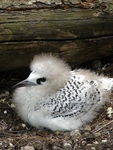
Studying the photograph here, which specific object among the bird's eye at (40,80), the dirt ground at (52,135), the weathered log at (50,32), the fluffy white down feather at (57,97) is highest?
the weathered log at (50,32)

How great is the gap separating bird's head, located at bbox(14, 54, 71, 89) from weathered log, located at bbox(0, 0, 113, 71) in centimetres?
23

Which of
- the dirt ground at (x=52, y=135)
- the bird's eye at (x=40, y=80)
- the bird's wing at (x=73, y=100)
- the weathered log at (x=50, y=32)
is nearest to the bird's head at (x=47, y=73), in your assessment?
the bird's eye at (x=40, y=80)

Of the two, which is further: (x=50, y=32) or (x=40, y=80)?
(x=50, y=32)

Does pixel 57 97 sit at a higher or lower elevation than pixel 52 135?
higher

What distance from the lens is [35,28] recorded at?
4.41m

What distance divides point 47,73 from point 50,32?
A: 51cm

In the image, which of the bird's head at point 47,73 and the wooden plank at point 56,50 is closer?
the bird's head at point 47,73

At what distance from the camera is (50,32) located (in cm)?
446

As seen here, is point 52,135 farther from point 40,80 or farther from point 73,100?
point 40,80

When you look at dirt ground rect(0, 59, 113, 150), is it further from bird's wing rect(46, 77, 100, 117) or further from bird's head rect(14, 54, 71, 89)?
bird's head rect(14, 54, 71, 89)

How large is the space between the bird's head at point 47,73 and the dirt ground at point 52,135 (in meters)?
0.55

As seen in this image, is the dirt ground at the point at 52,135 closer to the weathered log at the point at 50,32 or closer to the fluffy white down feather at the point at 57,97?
the fluffy white down feather at the point at 57,97

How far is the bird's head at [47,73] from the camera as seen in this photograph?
421 centimetres

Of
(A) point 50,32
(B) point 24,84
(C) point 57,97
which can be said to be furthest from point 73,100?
(A) point 50,32
